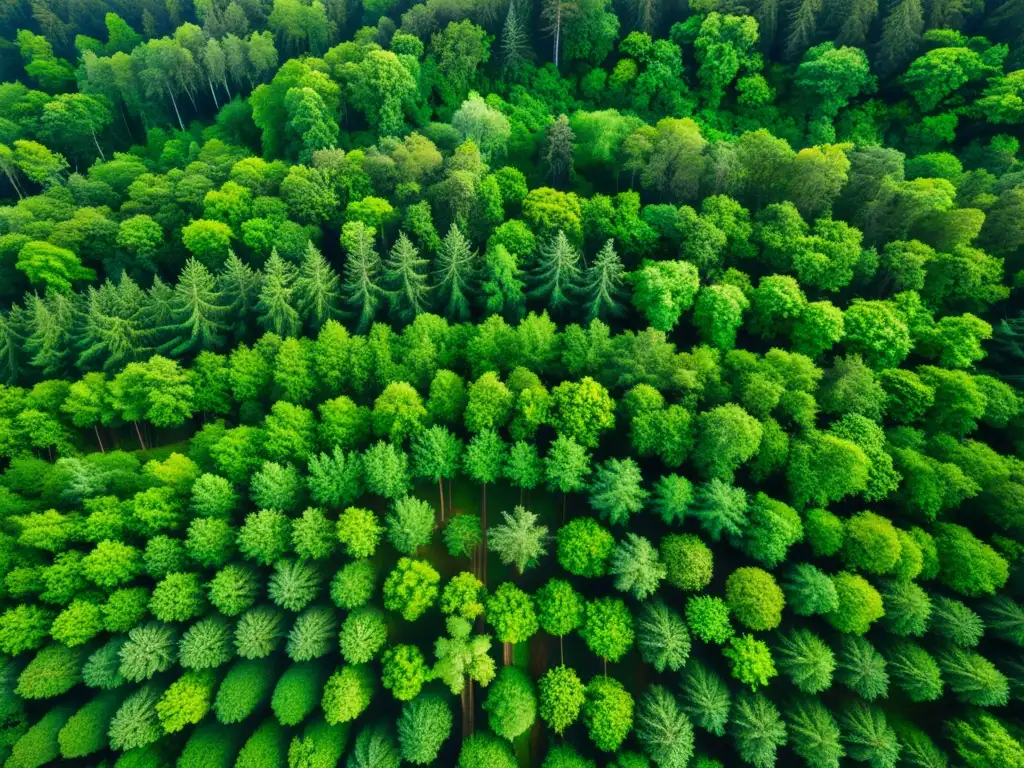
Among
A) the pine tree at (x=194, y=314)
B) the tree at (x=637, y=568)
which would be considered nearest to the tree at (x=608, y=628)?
the tree at (x=637, y=568)

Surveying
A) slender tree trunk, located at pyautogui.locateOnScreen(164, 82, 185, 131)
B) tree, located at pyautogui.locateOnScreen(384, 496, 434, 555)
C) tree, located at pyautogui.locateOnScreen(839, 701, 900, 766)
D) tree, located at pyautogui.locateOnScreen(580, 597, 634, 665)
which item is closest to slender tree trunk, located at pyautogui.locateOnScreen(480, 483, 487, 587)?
tree, located at pyautogui.locateOnScreen(384, 496, 434, 555)

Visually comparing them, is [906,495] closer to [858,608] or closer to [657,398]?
[858,608]

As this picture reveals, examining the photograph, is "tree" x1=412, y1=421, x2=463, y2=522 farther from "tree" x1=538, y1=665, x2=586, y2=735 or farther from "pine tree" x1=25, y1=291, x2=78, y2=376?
"pine tree" x1=25, y1=291, x2=78, y2=376

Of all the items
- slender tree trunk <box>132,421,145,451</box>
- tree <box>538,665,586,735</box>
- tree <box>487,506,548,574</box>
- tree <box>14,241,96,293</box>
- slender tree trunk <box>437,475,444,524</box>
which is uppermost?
tree <box>14,241,96,293</box>

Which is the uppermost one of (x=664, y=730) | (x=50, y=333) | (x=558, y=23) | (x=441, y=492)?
(x=558, y=23)

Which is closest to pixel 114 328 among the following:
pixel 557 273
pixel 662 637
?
pixel 557 273

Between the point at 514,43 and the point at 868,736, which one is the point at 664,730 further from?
the point at 514,43
